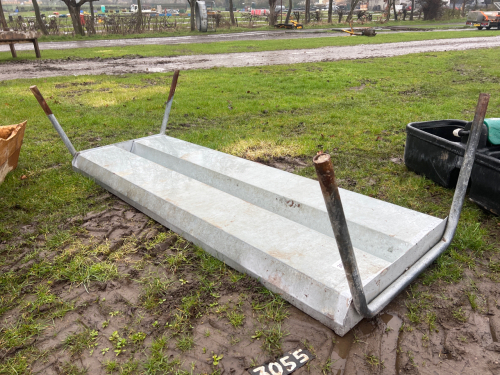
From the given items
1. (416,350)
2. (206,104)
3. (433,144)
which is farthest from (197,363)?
(206,104)

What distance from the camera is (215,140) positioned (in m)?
5.35

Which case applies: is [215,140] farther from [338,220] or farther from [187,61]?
[187,61]

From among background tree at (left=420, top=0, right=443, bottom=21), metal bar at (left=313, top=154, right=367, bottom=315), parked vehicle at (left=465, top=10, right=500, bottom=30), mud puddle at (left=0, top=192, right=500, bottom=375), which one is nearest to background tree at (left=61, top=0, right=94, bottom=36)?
mud puddle at (left=0, top=192, right=500, bottom=375)

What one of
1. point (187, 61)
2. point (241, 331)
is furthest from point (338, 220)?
point (187, 61)

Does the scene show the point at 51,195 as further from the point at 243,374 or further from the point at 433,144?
the point at 433,144

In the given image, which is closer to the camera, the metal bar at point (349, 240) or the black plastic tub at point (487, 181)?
the metal bar at point (349, 240)

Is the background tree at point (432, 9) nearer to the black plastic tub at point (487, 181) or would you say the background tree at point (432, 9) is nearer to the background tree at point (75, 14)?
the background tree at point (75, 14)

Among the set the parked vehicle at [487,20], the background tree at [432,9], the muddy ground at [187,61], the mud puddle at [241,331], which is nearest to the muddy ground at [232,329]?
the mud puddle at [241,331]

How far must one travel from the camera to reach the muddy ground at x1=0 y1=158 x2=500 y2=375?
1.98 meters

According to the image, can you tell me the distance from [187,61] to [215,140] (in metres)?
8.74

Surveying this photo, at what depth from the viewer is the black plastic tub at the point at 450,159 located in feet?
10.5

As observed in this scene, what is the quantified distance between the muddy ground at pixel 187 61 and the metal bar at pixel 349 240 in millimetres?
10019

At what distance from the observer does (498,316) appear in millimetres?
2270

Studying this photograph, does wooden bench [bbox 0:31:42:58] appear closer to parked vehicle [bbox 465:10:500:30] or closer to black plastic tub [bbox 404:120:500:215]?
black plastic tub [bbox 404:120:500:215]
